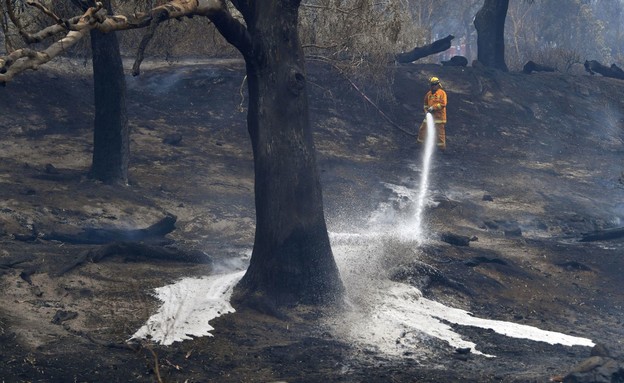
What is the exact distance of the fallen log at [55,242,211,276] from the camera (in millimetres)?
9648

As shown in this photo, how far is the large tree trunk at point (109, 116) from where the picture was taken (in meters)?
14.8

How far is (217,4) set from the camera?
8.29 metres

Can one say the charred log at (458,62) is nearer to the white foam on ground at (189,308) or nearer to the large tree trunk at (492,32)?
the large tree trunk at (492,32)

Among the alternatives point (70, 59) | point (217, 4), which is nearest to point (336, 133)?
point (70, 59)

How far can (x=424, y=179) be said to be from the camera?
1856 centimetres

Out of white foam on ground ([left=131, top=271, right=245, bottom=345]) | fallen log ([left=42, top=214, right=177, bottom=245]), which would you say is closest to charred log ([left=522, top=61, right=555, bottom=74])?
fallen log ([left=42, top=214, right=177, bottom=245])

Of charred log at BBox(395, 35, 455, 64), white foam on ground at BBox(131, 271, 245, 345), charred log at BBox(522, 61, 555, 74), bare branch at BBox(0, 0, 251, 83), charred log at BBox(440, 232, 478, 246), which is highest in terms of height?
bare branch at BBox(0, 0, 251, 83)

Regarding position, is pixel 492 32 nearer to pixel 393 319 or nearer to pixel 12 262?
pixel 393 319

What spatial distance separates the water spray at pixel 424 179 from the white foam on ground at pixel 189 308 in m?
4.25

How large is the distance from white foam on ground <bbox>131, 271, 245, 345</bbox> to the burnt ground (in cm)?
15

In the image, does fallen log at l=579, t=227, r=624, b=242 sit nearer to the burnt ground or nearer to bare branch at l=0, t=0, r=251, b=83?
the burnt ground

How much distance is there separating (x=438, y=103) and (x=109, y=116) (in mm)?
7679

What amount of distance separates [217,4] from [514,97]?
17.2 m

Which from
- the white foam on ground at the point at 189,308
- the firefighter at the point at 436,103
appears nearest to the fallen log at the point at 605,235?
the firefighter at the point at 436,103
